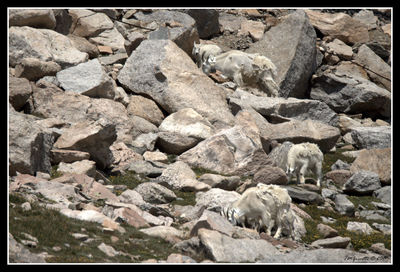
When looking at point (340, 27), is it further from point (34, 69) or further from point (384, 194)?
point (34, 69)

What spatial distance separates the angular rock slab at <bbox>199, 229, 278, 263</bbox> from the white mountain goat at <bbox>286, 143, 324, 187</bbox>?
10148 millimetres

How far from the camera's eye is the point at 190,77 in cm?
3073

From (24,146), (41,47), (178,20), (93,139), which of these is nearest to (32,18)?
(41,47)

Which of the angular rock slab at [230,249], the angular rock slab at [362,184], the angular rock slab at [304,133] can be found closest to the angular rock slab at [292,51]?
the angular rock slab at [304,133]

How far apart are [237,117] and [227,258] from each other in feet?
54.2

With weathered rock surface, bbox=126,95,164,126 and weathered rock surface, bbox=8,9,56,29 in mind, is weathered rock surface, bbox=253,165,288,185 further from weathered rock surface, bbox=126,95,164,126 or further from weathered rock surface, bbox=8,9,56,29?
weathered rock surface, bbox=8,9,56,29

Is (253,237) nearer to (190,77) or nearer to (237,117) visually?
(237,117)

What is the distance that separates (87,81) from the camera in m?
28.3

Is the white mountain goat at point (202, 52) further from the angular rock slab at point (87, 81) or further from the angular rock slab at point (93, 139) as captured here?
the angular rock slab at point (93, 139)

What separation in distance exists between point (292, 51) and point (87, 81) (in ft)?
51.3

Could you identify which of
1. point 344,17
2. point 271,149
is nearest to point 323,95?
point 344,17

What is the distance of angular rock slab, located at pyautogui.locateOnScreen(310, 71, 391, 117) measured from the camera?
125ft

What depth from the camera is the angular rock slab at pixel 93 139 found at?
69.8ft

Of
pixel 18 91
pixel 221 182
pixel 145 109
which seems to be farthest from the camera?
pixel 145 109
